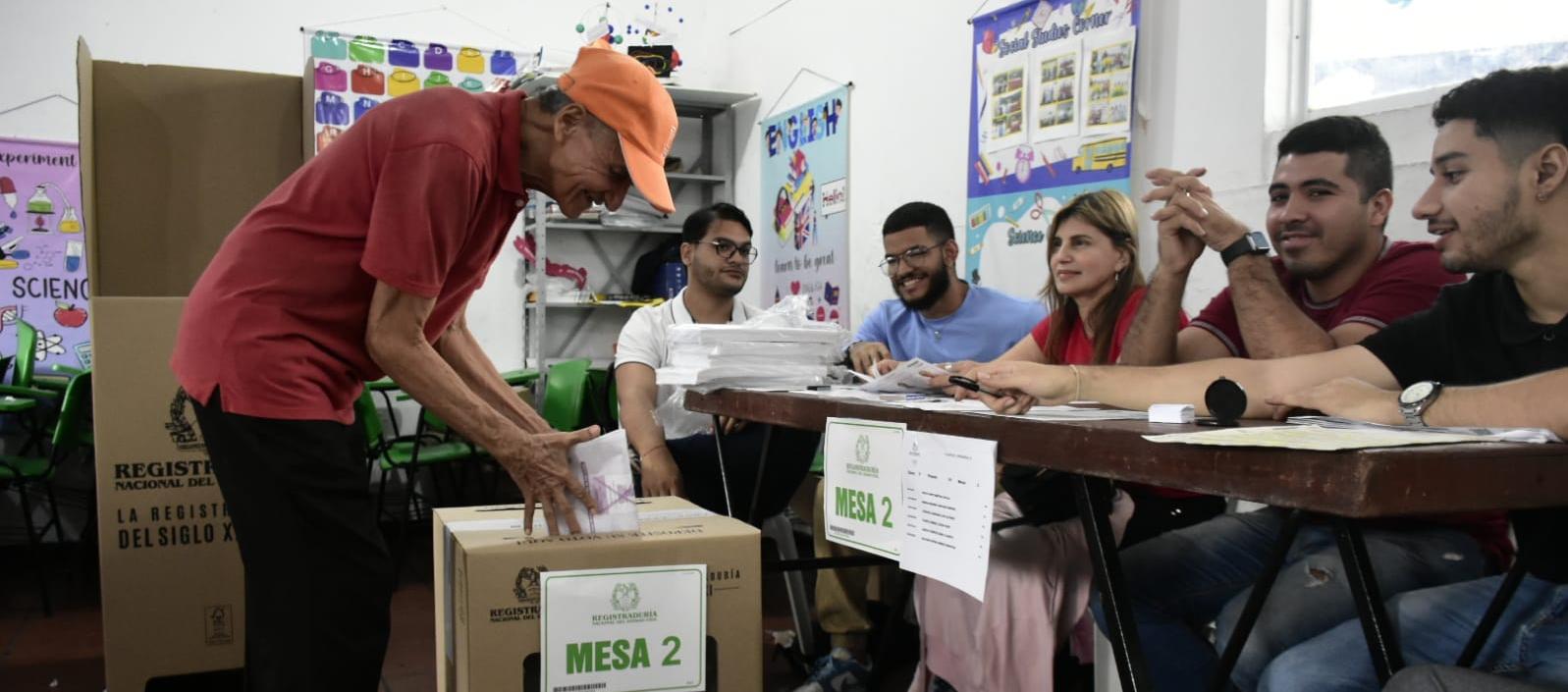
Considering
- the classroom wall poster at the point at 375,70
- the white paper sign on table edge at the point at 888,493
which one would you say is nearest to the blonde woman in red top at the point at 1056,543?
the white paper sign on table edge at the point at 888,493

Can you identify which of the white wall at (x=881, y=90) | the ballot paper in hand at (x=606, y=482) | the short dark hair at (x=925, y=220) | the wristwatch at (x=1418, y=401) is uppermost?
the white wall at (x=881, y=90)

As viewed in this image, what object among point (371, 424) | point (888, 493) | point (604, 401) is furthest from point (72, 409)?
point (888, 493)

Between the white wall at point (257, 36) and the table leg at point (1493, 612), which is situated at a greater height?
the white wall at point (257, 36)

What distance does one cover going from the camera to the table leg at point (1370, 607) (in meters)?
1.32

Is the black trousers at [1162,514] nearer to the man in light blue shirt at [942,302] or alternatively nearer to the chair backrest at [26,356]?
the man in light blue shirt at [942,302]

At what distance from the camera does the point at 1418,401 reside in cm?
126

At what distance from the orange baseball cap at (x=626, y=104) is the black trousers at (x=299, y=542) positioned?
21.9 inches

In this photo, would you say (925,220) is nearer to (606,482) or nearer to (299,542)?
(606,482)

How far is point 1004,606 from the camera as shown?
6.19 ft

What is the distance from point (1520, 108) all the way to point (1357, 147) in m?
0.58

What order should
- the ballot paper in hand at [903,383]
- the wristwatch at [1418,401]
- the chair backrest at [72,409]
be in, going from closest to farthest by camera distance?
the wristwatch at [1418,401]
the ballot paper in hand at [903,383]
the chair backrest at [72,409]

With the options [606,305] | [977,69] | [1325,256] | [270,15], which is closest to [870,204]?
[977,69]

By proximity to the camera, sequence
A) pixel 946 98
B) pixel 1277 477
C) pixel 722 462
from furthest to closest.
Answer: pixel 946 98 < pixel 722 462 < pixel 1277 477

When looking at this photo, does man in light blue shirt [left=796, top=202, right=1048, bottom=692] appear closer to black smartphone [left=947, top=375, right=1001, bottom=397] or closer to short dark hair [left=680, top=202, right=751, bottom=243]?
short dark hair [left=680, top=202, right=751, bottom=243]
